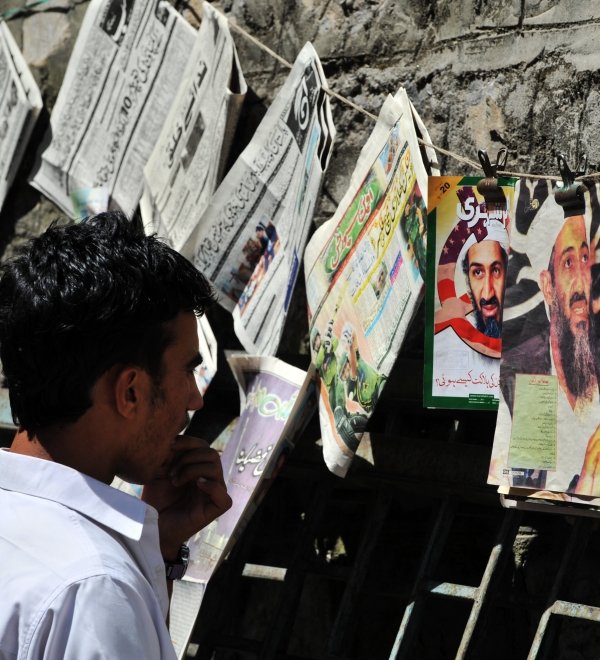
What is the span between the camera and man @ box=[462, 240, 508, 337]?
1501 millimetres

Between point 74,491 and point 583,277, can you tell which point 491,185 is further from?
point 74,491

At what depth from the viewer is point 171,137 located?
2244mm

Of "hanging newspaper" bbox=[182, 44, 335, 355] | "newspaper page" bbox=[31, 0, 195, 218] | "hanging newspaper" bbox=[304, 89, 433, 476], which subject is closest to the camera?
"hanging newspaper" bbox=[304, 89, 433, 476]

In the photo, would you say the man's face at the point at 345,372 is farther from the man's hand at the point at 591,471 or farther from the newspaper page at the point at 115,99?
the newspaper page at the point at 115,99

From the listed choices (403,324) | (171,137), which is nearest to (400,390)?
(403,324)

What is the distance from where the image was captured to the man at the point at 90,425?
86 centimetres

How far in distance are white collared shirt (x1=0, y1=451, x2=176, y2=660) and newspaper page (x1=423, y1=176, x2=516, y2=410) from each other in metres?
0.65

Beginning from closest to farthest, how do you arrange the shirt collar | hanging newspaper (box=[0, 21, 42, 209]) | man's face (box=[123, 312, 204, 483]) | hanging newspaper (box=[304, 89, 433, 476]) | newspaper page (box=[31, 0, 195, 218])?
the shirt collar, man's face (box=[123, 312, 204, 483]), hanging newspaper (box=[304, 89, 433, 476]), newspaper page (box=[31, 0, 195, 218]), hanging newspaper (box=[0, 21, 42, 209])

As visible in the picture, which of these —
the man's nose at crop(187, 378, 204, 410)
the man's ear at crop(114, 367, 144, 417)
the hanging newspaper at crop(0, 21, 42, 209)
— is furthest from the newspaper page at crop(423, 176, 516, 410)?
the hanging newspaper at crop(0, 21, 42, 209)

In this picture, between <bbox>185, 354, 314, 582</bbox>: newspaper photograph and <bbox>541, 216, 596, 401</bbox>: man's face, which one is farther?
<bbox>185, 354, 314, 582</bbox>: newspaper photograph

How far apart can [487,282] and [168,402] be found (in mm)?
611

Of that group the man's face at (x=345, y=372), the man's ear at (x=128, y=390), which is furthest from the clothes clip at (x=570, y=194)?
the man's ear at (x=128, y=390)

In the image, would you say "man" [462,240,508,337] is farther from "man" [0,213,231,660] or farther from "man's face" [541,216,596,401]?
"man" [0,213,231,660]

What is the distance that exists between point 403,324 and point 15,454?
0.73 metres
